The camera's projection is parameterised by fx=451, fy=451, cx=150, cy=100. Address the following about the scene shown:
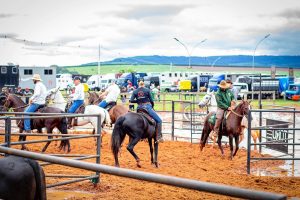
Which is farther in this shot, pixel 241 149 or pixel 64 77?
pixel 64 77

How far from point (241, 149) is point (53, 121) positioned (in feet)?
20.1

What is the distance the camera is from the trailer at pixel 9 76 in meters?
42.4

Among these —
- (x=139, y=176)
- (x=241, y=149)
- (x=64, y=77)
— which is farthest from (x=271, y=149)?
(x=64, y=77)

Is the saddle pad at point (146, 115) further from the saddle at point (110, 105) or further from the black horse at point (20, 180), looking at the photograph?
the black horse at point (20, 180)

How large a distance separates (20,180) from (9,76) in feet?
133

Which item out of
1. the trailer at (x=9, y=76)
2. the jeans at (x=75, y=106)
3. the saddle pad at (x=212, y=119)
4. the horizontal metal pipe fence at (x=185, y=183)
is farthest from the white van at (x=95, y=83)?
the horizontal metal pipe fence at (x=185, y=183)

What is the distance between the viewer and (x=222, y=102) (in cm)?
1339

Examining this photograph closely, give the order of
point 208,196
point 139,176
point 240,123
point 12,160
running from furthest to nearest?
point 240,123
point 208,196
point 12,160
point 139,176

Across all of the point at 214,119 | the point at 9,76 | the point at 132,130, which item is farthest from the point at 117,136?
the point at 9,76

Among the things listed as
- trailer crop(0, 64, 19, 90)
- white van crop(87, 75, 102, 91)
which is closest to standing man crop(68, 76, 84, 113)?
trailer crop(0, 64, 19, 90)

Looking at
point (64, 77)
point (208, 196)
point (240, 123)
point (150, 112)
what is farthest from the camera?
point (64, 77)

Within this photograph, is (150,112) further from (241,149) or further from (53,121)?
(241,149)

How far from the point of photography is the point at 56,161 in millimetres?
3277

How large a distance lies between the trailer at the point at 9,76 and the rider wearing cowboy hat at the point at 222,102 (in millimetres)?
32361
